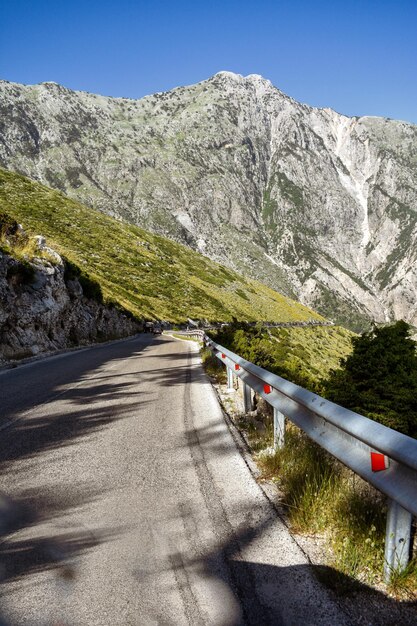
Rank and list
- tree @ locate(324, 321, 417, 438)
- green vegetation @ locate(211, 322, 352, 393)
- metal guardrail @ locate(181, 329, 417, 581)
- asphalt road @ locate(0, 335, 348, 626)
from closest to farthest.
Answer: metal guardrail @ locate(181, 329, 417, 581)
asphalt road @ locate(0, 335, 348, 626)
green vegetation @ locate(211, 322, 352, 393)
tree @ locate(324, 321, 417, 438)

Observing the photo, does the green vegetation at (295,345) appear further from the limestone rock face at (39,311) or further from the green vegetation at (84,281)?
the green vegetation at (84,281)

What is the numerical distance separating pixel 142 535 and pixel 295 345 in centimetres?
6017

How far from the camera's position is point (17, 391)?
10312 mm

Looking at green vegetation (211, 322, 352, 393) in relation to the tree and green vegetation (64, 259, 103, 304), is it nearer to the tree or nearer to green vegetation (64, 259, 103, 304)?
the tree

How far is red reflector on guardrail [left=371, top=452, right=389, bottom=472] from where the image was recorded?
2.47 meters

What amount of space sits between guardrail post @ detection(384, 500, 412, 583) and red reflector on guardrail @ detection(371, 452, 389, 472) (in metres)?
0.19

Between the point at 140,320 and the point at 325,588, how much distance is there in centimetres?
4847

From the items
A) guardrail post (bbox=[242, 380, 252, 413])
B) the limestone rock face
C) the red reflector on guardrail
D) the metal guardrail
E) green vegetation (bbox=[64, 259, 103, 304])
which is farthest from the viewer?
green vegetation (bbox=[64, 259, 103, 304])

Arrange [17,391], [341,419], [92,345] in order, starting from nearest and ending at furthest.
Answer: [341,419]
[17,391]
[92,345]

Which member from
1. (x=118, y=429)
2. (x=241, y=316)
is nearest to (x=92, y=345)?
(x=118, y=429)

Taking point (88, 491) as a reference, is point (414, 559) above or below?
above

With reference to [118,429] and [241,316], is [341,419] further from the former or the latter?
[241,316]

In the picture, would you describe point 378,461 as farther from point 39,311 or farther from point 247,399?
point 39,311

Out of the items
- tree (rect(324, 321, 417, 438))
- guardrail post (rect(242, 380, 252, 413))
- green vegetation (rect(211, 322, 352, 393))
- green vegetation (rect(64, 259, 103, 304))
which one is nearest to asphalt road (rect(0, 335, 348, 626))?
guardrail post (rect(242, 380, 252, 413))
